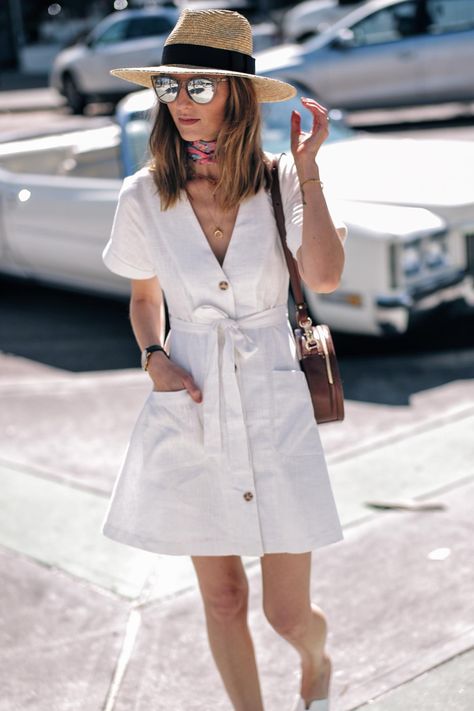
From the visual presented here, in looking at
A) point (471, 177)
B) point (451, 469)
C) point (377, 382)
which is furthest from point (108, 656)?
point (471, 177)

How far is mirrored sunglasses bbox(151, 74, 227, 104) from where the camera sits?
9.12 ft

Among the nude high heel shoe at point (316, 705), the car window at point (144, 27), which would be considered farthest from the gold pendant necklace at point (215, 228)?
the car window at point (144, 27)

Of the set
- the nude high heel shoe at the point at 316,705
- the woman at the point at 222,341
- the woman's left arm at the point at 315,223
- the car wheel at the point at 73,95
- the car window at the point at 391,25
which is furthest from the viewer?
the car wheel at the point at 73,95

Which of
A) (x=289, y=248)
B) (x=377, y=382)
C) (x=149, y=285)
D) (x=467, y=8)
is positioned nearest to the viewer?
(x=289, y=248)

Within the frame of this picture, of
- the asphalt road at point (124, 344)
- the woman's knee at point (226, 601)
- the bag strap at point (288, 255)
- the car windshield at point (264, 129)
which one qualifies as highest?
the bag strap at point (288, 255)

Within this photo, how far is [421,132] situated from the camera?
55.0ft

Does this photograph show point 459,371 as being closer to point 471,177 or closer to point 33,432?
point 471,177

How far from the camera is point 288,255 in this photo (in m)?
2.85

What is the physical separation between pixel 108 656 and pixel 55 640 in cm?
23

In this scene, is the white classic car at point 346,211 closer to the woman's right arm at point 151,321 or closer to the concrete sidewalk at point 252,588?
the concrete sidewalk at point 252,588

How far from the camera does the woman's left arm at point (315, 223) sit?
271 cm

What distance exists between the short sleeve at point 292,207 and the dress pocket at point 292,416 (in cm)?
31

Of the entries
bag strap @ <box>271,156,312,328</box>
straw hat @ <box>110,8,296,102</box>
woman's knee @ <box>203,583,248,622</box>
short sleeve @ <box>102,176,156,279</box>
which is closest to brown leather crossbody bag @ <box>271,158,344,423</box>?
bag strap @ <box>271,156,312,328</box>

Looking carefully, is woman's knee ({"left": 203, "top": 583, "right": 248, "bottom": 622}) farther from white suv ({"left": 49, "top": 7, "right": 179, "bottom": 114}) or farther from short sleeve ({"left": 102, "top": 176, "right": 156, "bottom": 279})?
white suv ({"left": 49, "top": 7, "right": 179, "bottom": 114})
